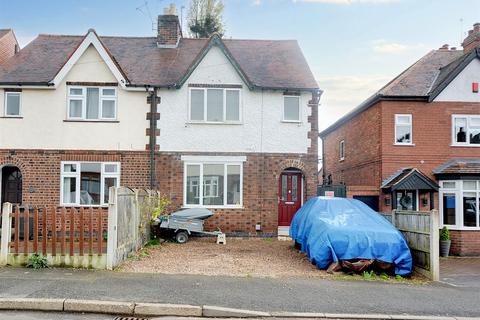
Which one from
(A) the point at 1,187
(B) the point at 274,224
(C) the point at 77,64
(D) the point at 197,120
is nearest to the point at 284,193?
(B) the point at 274,224

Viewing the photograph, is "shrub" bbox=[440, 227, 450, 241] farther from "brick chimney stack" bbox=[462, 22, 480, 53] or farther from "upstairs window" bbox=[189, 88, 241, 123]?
"upstairs window" bbox=[189, 88, 241, 123]

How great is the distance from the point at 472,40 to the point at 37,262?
59.9 feet

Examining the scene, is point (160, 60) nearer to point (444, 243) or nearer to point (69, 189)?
point (69, 189)

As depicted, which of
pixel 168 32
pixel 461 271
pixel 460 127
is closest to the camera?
pixel 461 271

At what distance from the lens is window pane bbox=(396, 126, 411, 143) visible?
60.3 feet

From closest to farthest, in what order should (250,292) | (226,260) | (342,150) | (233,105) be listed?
(250,292) → (226,260) → (233,105) → (342,150)

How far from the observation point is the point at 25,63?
18.1 m

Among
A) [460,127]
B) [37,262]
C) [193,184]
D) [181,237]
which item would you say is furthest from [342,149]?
[37,262]

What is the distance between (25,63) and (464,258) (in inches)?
721

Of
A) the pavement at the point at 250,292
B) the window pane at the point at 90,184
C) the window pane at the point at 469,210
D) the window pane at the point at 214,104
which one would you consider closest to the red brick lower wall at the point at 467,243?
the window pane at the point at 469,210

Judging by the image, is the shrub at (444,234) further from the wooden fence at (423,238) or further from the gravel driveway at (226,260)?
the gravel driveway at (226,260)

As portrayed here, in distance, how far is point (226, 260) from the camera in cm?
1213

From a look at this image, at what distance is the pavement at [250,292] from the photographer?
761cm

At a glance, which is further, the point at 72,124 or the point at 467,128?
the point at 467,128
